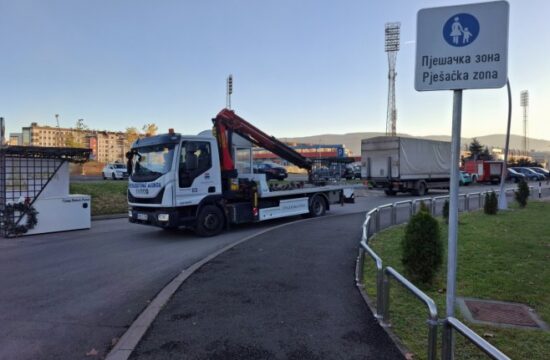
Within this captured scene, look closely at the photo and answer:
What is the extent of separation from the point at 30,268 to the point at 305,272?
199 inches

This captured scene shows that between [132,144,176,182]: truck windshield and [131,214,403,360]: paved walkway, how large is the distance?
363 cm

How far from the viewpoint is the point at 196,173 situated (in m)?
11.5

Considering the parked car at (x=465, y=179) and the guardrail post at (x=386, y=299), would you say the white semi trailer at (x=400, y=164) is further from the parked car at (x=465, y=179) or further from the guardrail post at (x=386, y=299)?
the guardrail post at (x=386, y=299)

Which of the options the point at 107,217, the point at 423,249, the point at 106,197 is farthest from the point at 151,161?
the point at 106,197

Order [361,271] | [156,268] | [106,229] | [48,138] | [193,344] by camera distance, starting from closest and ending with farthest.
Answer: [193,344], [361,271], [156,268], [106,229], [48,138]

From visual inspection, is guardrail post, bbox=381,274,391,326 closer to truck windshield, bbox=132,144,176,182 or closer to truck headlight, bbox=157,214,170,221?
truck headlight, bbox=157,214,170,221

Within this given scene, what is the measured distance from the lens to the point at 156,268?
8.03 metres

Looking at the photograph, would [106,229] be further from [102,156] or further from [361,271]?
[102,156]

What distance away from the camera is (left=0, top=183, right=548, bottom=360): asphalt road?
4742 mm

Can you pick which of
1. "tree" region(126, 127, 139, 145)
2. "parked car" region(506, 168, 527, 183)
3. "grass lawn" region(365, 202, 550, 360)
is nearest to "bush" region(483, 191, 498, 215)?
"grass lawn" region(365, 202, 550, 360)

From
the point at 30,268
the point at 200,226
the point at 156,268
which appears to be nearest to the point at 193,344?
the point at 156,268

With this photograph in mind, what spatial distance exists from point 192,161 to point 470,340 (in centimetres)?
935

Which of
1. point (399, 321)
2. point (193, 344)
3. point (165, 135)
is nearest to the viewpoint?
point (193, 344)

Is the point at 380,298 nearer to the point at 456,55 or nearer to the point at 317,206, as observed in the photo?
the point at 456,55
